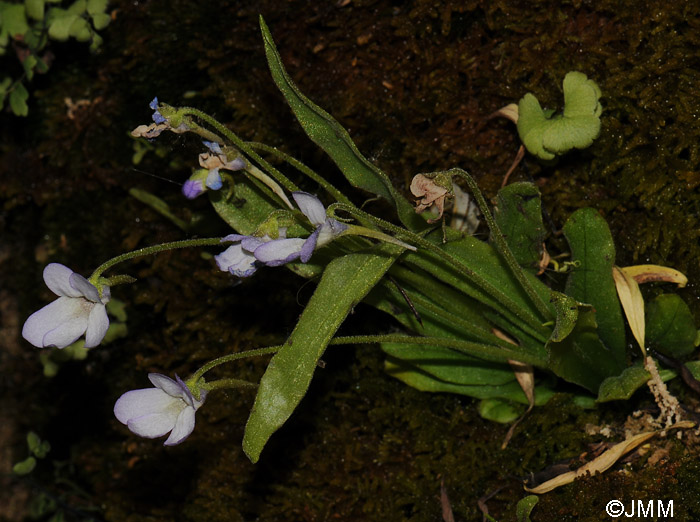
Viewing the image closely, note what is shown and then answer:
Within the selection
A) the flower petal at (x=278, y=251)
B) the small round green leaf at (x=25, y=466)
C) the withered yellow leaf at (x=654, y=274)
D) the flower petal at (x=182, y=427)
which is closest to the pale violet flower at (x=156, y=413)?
the flower petal at (x=182, y=427)

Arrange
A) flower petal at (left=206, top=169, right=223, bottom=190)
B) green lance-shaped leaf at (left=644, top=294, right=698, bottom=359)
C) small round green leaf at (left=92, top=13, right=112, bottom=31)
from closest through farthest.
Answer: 1. flower petal at (left=206, top=169, right=223, bottom=190)
2. green lance-shaped leaf at (left=644, top=294, right=698, bottom=359)
3. small round green leaf at (left=92, top=13, right=112, bottom=31)

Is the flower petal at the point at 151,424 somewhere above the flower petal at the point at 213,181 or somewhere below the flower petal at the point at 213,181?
below

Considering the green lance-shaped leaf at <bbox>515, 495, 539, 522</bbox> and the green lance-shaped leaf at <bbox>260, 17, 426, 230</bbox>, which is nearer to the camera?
the green lance-shaped leaf at <bbox>260, 17, 426, 230</bbox>

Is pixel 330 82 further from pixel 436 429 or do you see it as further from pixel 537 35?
pixel 436 429

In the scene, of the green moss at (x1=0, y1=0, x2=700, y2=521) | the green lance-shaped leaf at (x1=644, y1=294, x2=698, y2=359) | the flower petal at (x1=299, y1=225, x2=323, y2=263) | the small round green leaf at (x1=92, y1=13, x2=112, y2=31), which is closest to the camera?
the flower petal at (x1=299, y1=225, x2=323, y2=263)

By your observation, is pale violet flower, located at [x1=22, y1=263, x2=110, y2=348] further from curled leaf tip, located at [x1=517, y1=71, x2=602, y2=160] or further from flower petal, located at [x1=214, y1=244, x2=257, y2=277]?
curled leaf tip, located at [x1=517, y1=71, x2=602, y2=160]

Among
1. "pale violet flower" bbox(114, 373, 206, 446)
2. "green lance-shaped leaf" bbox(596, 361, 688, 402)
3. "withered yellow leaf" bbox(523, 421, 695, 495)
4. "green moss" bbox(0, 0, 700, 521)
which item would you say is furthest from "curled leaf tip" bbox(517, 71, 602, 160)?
"pale violet flower" bbox(114, 373, 206, 446)

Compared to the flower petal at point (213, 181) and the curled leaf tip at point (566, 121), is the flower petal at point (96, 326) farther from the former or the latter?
the curled leaf tip at point (566, 121)
